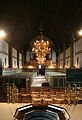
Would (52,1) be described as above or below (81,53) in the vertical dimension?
above

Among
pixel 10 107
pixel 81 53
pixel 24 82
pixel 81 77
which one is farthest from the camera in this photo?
pixel 81 53

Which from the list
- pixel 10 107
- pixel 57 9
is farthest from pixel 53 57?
pixel 10 107

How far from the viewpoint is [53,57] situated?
23438mm

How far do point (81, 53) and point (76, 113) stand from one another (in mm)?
8792

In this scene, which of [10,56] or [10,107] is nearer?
[10,107]

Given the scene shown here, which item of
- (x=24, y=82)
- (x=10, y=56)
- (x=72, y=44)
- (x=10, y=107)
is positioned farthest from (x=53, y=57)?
(x=10, y=107)

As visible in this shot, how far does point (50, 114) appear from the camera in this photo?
13.0 ft

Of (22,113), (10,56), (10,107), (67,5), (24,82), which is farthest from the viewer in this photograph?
(10,56)

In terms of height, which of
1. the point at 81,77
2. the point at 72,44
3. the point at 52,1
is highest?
the point at 52,1

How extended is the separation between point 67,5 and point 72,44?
5.45 meters

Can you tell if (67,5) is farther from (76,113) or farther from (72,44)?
(76,113)

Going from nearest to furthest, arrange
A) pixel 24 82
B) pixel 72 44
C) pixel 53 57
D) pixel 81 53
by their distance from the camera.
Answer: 1. pixel 24 82
2. pixel 81 53
3. pixel 72 44
4. pixel 53 57

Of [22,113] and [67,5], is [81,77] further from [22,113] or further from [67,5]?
[67,5]

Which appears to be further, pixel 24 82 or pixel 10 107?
Result: pixel 24 82
